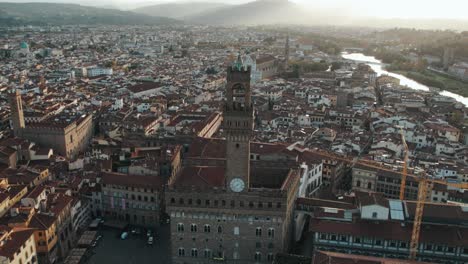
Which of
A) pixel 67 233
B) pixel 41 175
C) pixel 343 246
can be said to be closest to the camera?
pixel 343 246

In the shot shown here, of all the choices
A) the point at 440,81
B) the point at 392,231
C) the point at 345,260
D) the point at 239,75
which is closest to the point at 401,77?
the point at 440,81

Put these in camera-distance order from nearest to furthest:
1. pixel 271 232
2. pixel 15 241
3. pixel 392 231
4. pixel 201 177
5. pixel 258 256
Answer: pixel 15 241 → pixel 392 231 → pixel 271 232 → pixel 258 256 → pixel 201 177

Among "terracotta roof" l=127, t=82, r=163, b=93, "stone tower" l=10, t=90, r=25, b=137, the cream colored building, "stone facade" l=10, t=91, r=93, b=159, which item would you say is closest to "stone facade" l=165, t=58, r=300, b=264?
the cream colored building

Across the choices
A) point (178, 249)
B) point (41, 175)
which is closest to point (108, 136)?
point (41, 175)

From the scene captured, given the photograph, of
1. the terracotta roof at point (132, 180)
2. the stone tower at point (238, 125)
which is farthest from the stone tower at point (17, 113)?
the stone tower at point (238, 125)

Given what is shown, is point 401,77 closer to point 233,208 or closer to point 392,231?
point 392,231

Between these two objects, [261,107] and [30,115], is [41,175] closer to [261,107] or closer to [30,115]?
[30,115]

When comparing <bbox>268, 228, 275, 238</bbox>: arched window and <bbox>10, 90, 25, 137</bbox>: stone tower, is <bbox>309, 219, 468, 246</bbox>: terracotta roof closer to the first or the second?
<bbox>268, 228, 275, 238</bbox>: arched window
